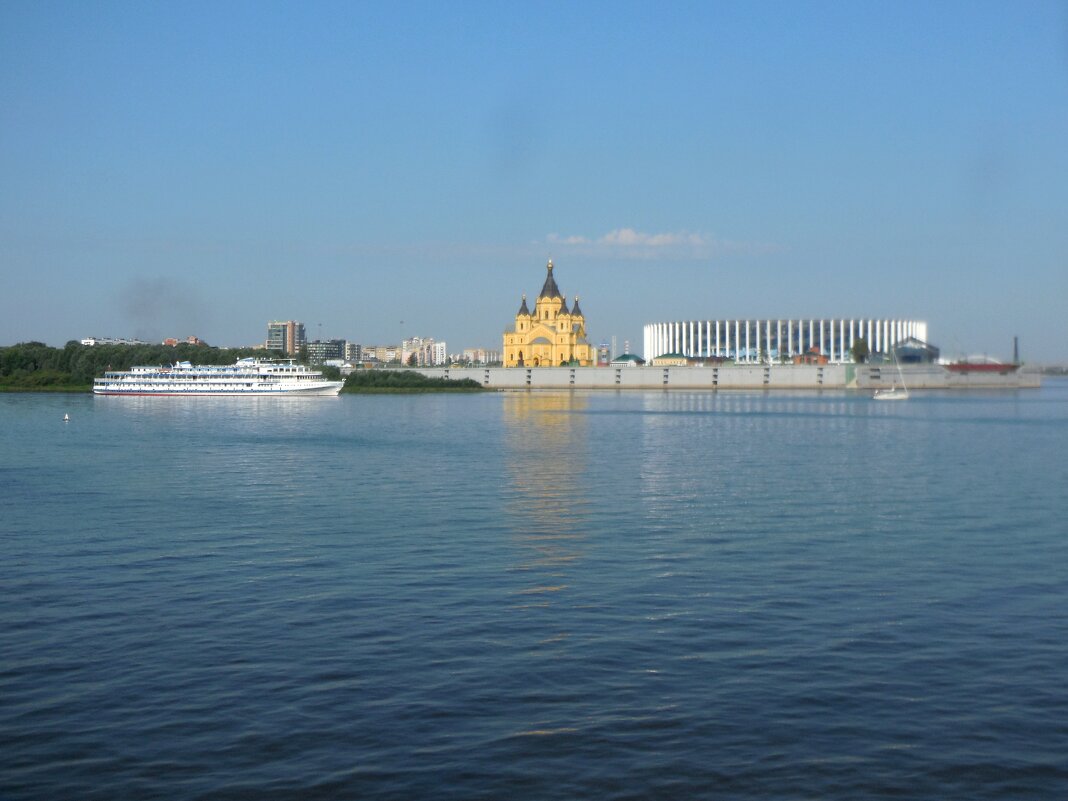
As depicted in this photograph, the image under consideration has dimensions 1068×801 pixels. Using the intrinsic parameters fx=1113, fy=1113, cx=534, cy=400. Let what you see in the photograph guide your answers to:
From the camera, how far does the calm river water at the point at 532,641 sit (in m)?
9.38

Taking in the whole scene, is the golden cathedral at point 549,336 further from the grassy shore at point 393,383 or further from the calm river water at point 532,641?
the calm river water at point 532,641

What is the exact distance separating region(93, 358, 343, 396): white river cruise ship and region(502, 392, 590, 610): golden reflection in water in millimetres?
58339

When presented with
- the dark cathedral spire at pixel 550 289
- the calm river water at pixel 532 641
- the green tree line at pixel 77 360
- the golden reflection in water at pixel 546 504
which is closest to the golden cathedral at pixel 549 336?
the dark cathedral spire at pixel 550 289

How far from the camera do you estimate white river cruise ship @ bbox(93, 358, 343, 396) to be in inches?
4488

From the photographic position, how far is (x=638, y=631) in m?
13.9

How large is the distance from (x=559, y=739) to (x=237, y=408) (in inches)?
3393

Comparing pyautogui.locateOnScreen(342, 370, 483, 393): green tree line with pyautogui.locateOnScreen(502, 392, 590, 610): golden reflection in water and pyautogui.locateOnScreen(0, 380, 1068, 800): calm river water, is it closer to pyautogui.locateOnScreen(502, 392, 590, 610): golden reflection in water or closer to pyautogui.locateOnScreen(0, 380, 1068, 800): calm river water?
pyautogui.locateOnScreen(502, 392, 590, 610): golden reflection in water

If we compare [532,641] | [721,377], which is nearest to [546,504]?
[532,641]

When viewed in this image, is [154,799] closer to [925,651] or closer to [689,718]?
[689,718]

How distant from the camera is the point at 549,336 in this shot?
6801 inches

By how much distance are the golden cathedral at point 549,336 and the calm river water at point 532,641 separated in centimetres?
→ 14155

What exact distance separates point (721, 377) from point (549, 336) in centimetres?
2735

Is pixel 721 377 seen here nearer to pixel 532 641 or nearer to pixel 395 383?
pixel 395 383

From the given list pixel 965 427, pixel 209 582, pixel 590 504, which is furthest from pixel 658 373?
pixel 209 582
